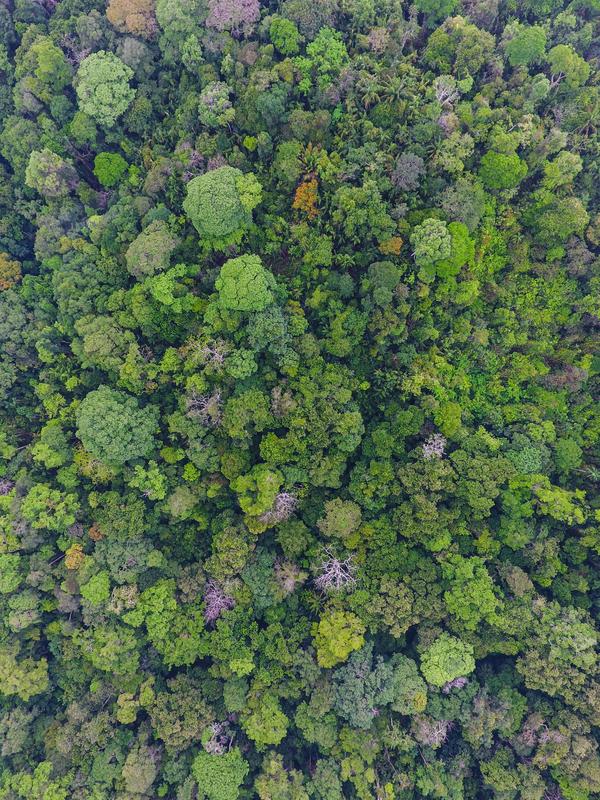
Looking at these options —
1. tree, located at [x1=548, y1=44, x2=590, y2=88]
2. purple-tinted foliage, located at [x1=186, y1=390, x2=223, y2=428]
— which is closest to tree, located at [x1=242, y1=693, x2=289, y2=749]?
purple-tinted foliage, located at [x1=186, y1=390, x2=223, y2=428]

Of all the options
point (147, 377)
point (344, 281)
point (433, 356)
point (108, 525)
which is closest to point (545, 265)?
point (433, 356)

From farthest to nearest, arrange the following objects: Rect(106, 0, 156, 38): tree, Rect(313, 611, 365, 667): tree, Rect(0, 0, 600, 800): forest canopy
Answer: Rect(106, 0, 156, 38): tree → Rect(313, 611, 365, 667): tree → Rect(0, 0, 600, 800): forest canopy

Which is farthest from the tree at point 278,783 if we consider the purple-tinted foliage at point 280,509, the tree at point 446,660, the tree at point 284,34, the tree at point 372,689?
the tree at point 284,34

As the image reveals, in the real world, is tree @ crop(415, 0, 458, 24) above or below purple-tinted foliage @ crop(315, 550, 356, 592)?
above

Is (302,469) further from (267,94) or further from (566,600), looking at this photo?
(267,94)

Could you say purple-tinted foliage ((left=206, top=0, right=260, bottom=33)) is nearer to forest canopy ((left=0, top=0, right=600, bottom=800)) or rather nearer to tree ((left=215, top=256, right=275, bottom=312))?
forest canopy ((left=0, top=0, right=600, bottom=800))

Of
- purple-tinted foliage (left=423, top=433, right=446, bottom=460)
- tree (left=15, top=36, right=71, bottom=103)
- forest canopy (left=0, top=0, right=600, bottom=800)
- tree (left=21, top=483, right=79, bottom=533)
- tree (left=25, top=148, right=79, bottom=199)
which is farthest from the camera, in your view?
tree (left=15, top=36, right=71, bottom=103)

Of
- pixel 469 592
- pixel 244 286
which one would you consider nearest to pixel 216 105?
pixel 244 286

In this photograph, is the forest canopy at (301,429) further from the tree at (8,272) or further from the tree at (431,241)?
the tree at (8,272)
